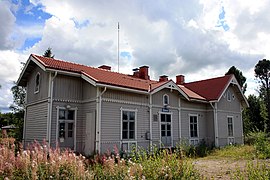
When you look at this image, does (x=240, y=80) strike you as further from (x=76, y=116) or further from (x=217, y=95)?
(x=76, y=116)

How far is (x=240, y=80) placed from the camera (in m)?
35.8

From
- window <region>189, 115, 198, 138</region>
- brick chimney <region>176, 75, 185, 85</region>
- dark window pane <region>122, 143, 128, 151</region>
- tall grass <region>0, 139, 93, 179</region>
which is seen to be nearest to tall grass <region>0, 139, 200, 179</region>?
tall grass <region>0, 139, 93, 179</region>

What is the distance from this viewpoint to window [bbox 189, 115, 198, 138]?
63.5 feet

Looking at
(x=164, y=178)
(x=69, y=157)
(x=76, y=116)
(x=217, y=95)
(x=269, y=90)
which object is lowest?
(x=164, y=178)

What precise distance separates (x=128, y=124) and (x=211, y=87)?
10222 millimetres

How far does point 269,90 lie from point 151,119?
30.0 m

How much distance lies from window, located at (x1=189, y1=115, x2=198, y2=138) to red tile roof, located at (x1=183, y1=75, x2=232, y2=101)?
2.05 metres

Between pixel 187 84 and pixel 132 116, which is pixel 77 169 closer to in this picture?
pixel 132 116

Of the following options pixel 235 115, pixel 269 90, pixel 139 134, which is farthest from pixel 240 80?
pixel 139 134

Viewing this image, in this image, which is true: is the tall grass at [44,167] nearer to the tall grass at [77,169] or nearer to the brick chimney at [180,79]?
the tall grass at [77,169]

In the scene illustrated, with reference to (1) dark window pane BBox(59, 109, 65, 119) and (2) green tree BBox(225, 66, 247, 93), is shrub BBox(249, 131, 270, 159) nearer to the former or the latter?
(1) dark window pane BBox(59, 109, 65, 119)

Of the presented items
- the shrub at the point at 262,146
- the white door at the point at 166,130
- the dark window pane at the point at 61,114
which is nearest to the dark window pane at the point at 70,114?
the dark window pane at the point at 61,114

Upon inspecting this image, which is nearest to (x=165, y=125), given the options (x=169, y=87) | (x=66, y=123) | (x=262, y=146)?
(x=169, y=87)

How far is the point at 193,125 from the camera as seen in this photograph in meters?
19.6
